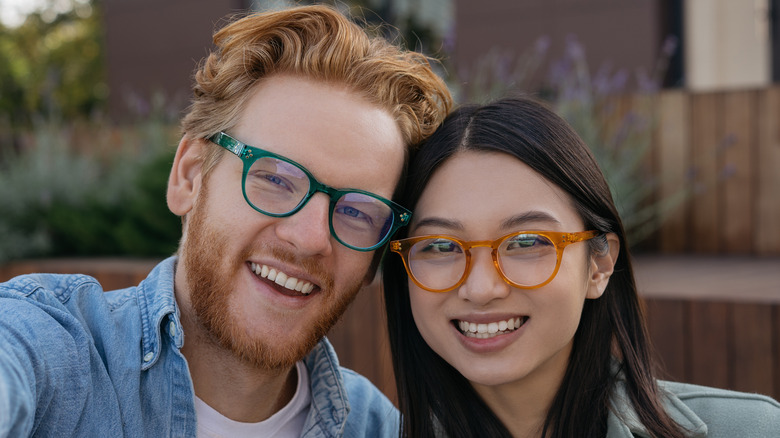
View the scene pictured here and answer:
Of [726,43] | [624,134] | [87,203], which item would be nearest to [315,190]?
[624,134]

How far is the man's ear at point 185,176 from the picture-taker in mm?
2168

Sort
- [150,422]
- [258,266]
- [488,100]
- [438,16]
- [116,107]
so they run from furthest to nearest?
[116,107] < [438,16] < [488,100] < [258,266] < [150,422]

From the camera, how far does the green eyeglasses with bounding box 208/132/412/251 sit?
195 centimetres

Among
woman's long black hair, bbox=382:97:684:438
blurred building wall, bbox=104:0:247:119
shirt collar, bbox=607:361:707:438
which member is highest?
blurred building wall, bbox=104:0:247:119

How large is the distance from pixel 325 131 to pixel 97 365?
83cm

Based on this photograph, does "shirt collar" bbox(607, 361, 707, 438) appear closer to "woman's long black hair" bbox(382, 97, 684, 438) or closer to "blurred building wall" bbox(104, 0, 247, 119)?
"woman's long black hair" bbox(382, 97, 684, 438)

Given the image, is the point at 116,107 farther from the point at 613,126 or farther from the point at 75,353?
the point at 75,353

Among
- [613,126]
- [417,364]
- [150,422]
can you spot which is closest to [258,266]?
[150,422]

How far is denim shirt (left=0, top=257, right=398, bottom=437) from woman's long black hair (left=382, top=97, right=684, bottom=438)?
26 cm

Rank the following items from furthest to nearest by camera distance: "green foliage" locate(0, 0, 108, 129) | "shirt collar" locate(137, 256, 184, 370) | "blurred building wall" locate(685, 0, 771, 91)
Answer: "green foliage" locate(0, 0, 108, 129) → "blurred building wall" locate(685, 0, 771, 91) → "shirt collar" locate(137, 256, 184, 370)

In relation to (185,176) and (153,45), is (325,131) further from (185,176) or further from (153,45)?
(153,45)

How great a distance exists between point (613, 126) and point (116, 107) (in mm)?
8547

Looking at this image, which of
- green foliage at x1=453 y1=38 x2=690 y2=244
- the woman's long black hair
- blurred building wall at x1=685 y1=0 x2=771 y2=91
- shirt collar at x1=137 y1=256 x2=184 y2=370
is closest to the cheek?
the woman's long black hair

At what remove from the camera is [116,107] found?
37.0 ft
